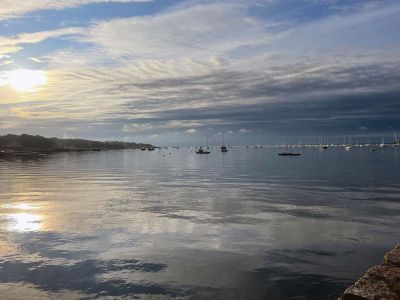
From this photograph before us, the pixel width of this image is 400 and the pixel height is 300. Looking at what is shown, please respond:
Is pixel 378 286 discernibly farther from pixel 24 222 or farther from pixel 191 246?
pixel 24 222

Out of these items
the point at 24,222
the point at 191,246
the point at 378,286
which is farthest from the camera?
the point at 24,222

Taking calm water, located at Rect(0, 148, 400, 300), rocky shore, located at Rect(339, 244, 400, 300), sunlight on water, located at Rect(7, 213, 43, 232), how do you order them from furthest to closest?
sunlight on water, located at Rect(7, 213, 43, 232), calm water, located at Rect(0, 148, 400, 300), rocky shore, located at Rect(339, 244, 400, 300)

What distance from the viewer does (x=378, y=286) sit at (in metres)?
11.4

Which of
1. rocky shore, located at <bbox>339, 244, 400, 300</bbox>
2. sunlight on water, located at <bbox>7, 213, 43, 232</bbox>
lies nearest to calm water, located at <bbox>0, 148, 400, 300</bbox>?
sunlight on water, located at <bbox>7, 213, 43, 232</bbox>

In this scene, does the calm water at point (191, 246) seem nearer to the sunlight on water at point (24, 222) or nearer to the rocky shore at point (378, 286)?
the sunlight on water at point (24, 222)

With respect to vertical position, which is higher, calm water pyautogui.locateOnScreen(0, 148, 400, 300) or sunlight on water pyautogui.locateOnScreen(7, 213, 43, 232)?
sunlight on water pyautogui.locateOnScreen(7, 213, 43, 232)

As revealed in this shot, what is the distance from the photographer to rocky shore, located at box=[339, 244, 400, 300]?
1073cm

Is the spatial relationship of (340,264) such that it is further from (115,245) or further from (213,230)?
(115,245)

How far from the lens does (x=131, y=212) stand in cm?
3656

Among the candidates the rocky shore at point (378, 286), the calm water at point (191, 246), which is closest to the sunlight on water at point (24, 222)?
the calm water at point (191, 246)

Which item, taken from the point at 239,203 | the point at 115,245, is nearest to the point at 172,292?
the point at 115,245

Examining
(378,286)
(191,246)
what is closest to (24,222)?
(191,246)

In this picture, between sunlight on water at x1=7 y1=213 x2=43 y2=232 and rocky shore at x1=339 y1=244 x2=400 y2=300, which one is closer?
rocky shore at x1=339 y1=244 x2=400 y2=300

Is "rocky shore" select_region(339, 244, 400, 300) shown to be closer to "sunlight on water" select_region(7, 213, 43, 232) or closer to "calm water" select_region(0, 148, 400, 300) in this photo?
"calm water" select_region(0, 148, 400, 300)
